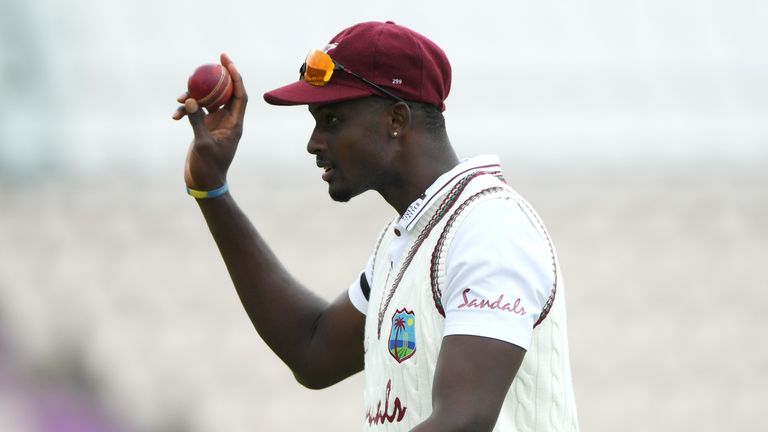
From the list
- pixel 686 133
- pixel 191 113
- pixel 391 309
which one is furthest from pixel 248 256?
pixel 686 133

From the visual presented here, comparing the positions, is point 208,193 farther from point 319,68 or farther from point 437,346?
point 437,346

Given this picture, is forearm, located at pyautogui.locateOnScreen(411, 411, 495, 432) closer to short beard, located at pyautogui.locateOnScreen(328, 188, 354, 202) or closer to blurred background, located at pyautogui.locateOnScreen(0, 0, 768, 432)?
short beard, located at pyautogui.locateOnScreen(328, 188, 354, 202)

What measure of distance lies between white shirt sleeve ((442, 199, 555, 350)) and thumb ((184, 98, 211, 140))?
2.39 feet

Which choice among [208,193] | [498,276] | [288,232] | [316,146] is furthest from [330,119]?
[288,232]

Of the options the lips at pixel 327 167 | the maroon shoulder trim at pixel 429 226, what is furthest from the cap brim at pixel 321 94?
the maroon shoulder trim at pixel 429 226

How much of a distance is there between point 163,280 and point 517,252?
5655 millimetres

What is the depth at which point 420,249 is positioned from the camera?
2.55 m

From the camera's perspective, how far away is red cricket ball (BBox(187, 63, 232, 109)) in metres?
2.81

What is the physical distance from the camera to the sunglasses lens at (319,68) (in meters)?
2.58

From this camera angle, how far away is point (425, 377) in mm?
2430

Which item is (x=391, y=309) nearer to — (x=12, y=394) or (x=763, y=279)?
(x=12, y=394)

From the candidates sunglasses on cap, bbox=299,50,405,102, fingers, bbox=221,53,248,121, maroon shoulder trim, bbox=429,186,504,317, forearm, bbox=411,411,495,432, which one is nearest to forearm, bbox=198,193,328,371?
fingers, bbox=221,53,248,121

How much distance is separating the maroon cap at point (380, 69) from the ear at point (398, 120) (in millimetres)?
27

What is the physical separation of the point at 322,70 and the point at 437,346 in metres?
0.61
